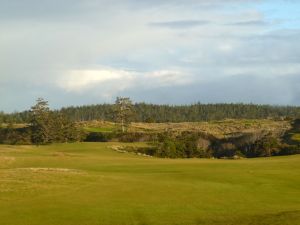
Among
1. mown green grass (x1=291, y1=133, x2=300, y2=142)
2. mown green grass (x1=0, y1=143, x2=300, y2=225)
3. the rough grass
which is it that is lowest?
mown green grass (x1=0, y1=143, x2=300, y2=225)

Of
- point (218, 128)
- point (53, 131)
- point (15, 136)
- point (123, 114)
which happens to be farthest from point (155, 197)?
point (123, 114)

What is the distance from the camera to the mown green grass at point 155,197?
2553cm

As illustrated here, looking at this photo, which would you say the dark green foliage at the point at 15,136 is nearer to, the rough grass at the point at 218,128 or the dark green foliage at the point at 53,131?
the dark green foliage at the point at 53,131

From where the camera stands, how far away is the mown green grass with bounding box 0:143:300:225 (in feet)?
83.8

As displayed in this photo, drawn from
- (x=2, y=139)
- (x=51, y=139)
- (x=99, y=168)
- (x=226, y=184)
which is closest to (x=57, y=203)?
(x=226, y=184)

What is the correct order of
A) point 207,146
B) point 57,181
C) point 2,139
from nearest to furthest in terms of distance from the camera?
point 57,181
point 207,146
point 2,139

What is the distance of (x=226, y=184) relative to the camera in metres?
37.7

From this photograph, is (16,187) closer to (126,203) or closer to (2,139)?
(126,203)

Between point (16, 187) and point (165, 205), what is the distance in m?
10.6

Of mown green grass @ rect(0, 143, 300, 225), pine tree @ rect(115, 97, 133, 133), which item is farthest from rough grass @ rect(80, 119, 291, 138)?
mown green grass @ rect(0, 143, 300, 225)

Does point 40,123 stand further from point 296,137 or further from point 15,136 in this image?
point 296,137

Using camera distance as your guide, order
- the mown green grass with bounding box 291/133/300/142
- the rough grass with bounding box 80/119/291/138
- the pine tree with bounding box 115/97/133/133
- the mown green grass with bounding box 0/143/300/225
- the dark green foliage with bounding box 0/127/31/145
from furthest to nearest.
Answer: the pine tree with bounding box 115/97/133/133 → the dark green foliage with bounding box 0/127/31/145 → the rough grass with bounding box 80/119/291/138 → the mown green grass with bounding box 291/133/300/142 → the mown green grass with bounding box 0/143/300/225

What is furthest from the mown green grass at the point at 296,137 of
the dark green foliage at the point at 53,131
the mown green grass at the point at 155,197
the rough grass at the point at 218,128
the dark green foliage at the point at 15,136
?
the dark green foliage at the point at 15,136

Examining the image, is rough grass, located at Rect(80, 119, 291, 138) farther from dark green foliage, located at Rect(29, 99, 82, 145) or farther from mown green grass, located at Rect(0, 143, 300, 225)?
mown green grass, located at Rect(0, 143, 300, 225)
